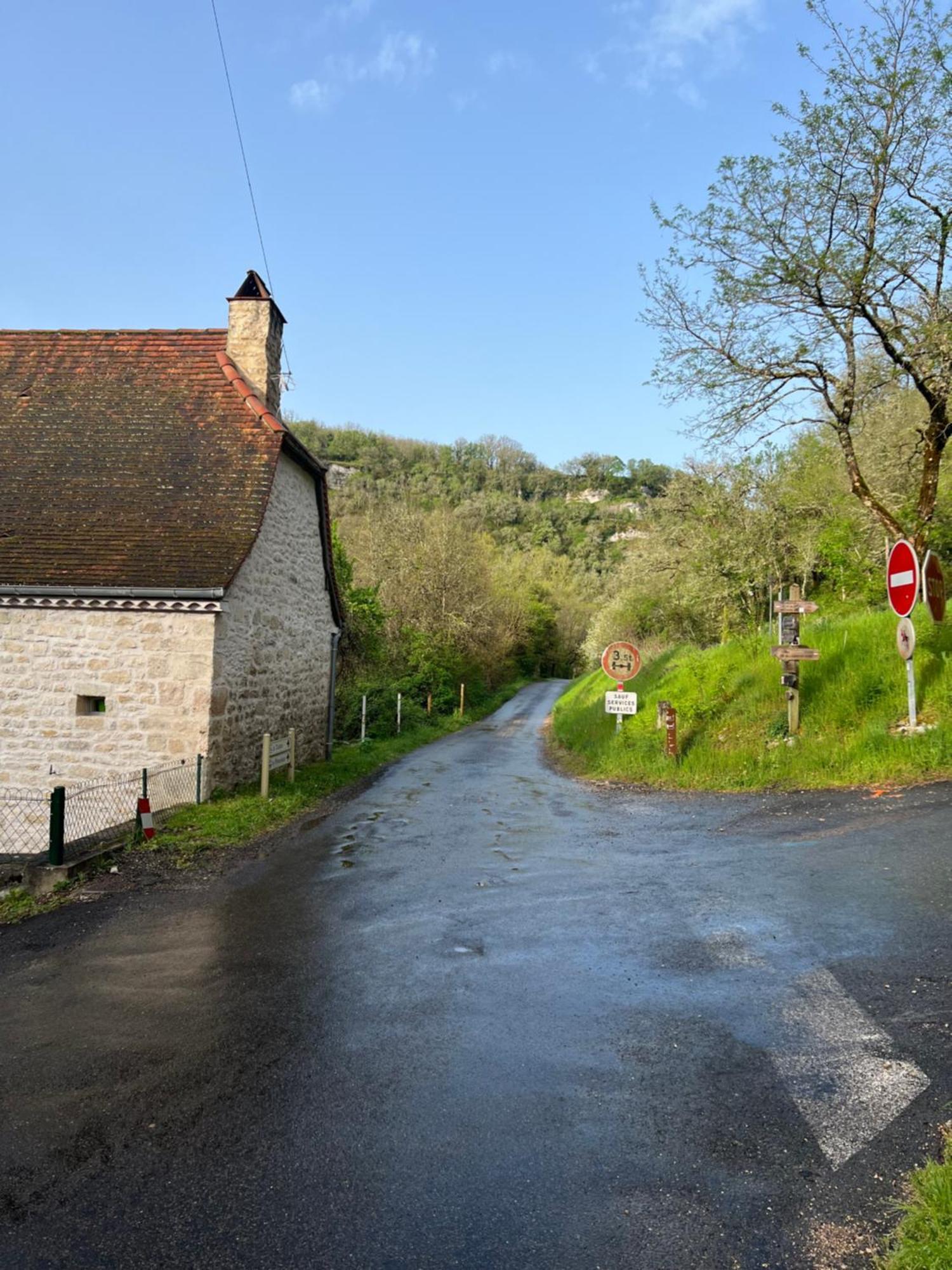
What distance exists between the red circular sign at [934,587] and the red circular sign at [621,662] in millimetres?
5837

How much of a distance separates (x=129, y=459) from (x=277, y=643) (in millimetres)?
3980

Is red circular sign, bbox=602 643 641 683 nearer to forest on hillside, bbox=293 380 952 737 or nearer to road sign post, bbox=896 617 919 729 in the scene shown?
forest on hillside, bbox=293 380 952 737

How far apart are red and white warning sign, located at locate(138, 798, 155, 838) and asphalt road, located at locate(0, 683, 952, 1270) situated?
81.0 inches

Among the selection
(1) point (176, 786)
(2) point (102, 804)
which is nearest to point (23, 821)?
(2) point (102, 804)

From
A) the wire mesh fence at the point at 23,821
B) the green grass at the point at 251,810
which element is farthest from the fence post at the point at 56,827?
the wire mesh fence at the point at 23,821

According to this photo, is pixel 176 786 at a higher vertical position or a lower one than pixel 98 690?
lower

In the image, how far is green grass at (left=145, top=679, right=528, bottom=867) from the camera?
956cm

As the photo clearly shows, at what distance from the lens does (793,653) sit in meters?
12.0

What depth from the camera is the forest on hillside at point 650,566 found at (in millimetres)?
19875

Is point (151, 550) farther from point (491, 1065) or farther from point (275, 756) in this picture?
point (491, 1065)

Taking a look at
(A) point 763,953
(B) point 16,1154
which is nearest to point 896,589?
(A) point 763,953

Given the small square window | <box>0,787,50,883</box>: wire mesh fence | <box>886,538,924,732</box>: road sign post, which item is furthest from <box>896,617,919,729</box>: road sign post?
<box>0,787,50,883</box>: wire mesh fence

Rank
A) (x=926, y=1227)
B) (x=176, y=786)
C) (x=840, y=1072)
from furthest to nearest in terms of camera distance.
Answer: (x=176, y=786) < (x=840, y=1072) < (x=926, y=1227)

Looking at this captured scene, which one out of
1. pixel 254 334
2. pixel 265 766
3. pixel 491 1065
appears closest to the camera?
pixel 491 1065
